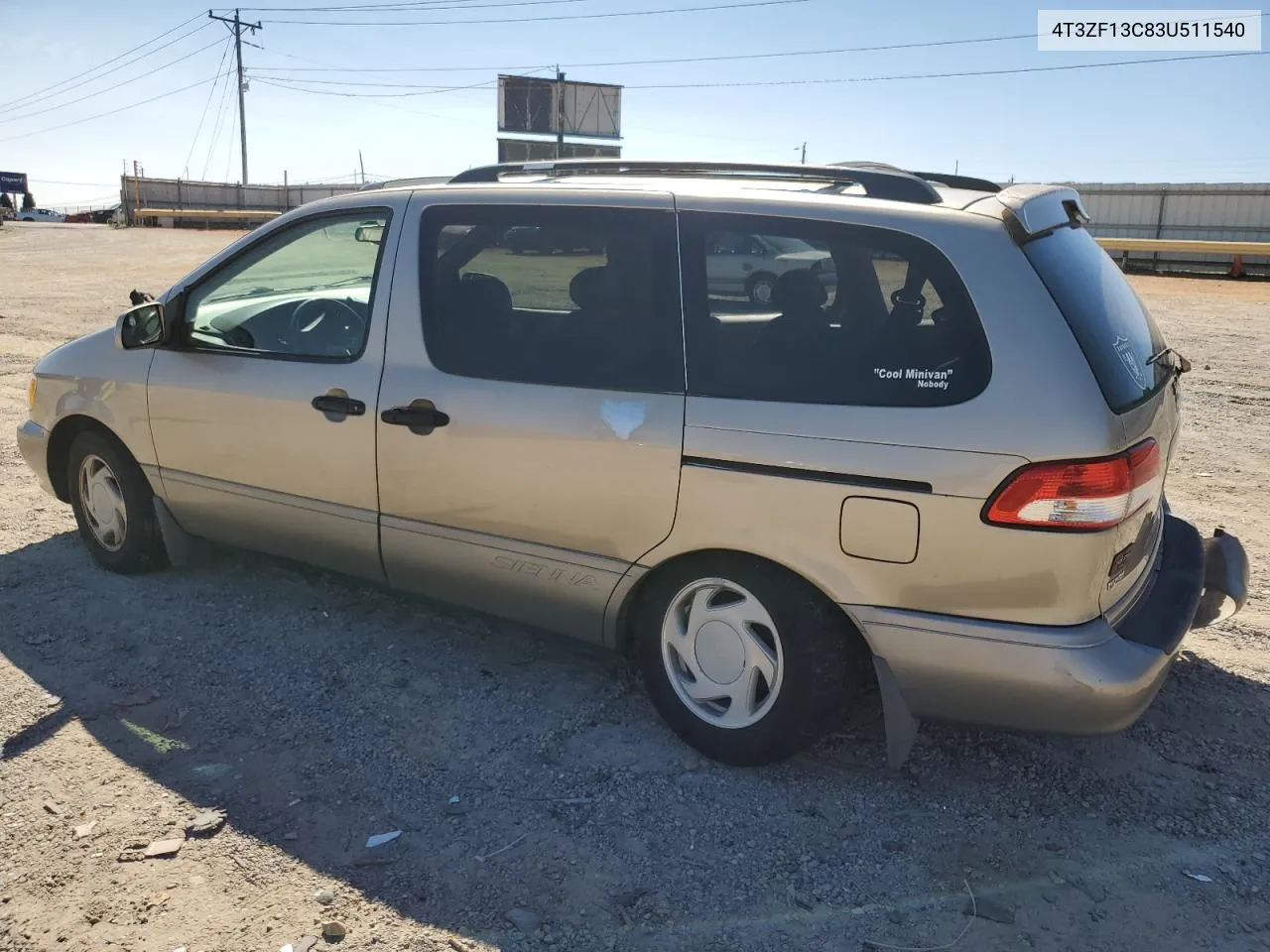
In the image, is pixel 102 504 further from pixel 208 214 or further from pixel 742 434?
pixel 208 214

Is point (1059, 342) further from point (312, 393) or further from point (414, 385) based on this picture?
point (312, 393)

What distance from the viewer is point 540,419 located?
3.32 meters

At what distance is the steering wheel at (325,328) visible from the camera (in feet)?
12.5

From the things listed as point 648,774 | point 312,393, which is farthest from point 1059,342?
point 312,393

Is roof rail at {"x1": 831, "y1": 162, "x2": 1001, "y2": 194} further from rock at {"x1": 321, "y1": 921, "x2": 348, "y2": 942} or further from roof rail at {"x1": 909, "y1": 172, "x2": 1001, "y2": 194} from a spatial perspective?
rock at {"x1": 321, "y1": 921, "x2": 348, "y2": 942}

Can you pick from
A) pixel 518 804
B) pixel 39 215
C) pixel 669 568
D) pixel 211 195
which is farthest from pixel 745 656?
pixel 39 215

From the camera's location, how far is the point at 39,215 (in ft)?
→ 218

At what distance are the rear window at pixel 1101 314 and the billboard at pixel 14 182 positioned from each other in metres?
90.5

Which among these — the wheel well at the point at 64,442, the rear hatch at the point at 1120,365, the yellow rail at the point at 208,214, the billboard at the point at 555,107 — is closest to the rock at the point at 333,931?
the rear hatch at the point at 1120,365

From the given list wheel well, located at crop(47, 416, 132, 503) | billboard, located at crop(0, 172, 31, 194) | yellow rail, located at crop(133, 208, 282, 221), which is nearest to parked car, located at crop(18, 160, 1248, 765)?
wheel well, located at crop(47, 416, 132, 503)

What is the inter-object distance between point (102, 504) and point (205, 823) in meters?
2.41

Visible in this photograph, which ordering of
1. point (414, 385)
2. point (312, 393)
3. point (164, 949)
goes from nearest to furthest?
point (164, 949)
point (414, 385)
point (312, 393)

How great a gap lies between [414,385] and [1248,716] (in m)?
3.23

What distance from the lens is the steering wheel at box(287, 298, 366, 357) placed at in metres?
3.81
